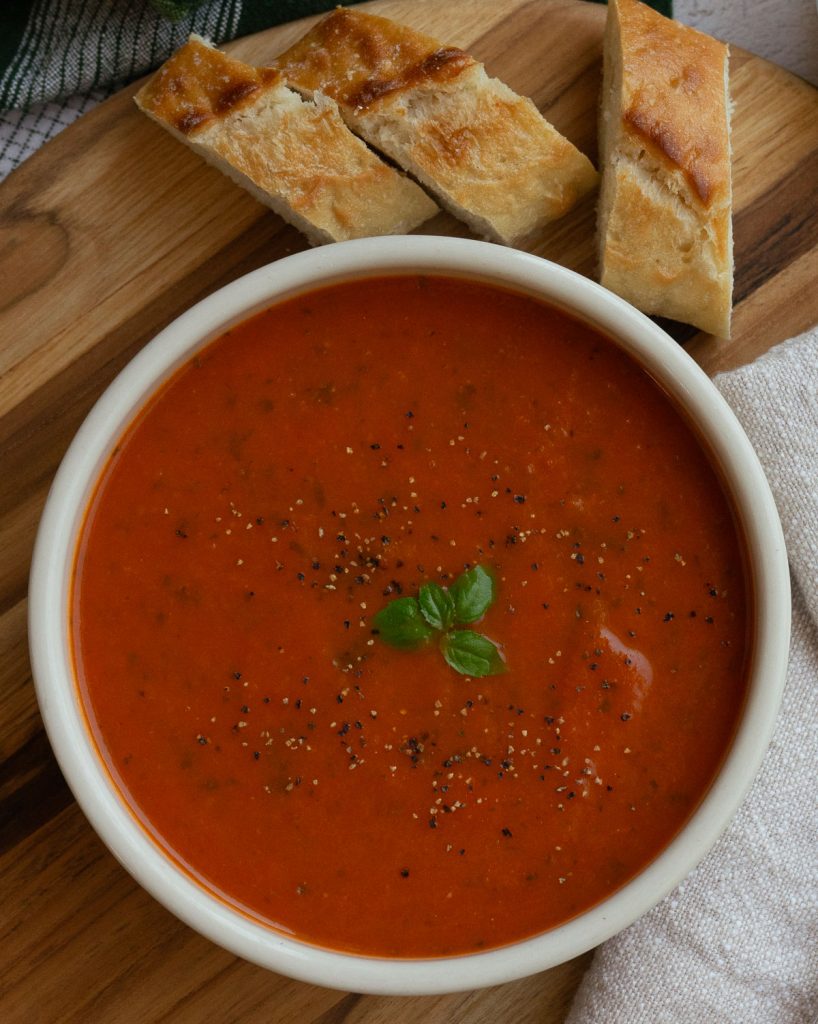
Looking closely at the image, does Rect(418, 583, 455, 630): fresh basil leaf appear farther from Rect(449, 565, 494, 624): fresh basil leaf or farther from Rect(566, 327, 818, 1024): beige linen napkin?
Rect(566, 327, 818, 1024): beige linen napkin

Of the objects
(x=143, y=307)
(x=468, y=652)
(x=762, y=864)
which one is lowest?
(x=762, y=864)

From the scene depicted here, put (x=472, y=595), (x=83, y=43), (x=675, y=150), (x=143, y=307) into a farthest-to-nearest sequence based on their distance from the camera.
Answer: (x=83, y=43)
(x=143, y=307)
(x=675, y=150)
(x=472, y=595)

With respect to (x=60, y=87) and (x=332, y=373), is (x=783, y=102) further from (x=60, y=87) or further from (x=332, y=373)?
(x=60, y=87)

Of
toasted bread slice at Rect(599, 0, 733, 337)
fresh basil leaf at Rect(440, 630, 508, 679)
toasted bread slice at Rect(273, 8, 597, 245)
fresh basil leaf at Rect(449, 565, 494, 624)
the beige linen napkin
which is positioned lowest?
the beige linen napkin

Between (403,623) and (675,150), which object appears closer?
(403,623)

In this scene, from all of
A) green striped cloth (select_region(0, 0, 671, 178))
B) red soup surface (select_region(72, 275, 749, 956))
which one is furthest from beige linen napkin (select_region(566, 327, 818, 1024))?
green striped cloth (select_region(0, 0, 671, 178))

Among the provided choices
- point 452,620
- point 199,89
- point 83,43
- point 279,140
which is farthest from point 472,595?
point 83,43

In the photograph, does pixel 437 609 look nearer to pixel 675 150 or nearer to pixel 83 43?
pixel 675 150
